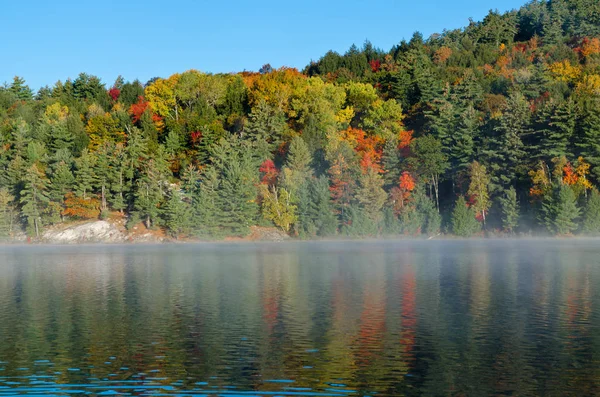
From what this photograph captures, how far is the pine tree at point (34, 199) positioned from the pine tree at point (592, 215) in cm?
7391

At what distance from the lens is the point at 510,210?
336ft

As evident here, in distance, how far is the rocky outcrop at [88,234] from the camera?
103250 millimetres

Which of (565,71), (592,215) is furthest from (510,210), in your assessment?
(565,71)

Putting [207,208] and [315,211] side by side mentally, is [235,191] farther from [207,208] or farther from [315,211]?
[315,211]

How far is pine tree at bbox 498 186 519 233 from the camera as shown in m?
102

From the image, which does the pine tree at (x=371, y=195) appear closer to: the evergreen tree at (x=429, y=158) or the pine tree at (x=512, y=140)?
the evergreen tree at (x=429, y=158)

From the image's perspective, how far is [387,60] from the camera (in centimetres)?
16300

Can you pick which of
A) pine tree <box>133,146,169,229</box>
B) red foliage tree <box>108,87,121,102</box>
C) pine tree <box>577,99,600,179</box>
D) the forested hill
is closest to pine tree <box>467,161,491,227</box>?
the forested hill

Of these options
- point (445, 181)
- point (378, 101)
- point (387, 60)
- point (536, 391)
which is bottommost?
point (536, 391)

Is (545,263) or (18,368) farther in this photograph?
(545,263)

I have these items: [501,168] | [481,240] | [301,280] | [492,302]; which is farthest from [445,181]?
[492,302]

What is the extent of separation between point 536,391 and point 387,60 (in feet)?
485

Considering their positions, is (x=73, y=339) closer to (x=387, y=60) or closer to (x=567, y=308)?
(x=567, y=308)

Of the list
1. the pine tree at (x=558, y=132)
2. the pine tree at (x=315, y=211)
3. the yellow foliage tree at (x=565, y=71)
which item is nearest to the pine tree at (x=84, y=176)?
the pine tree at (x=315, y=211)
